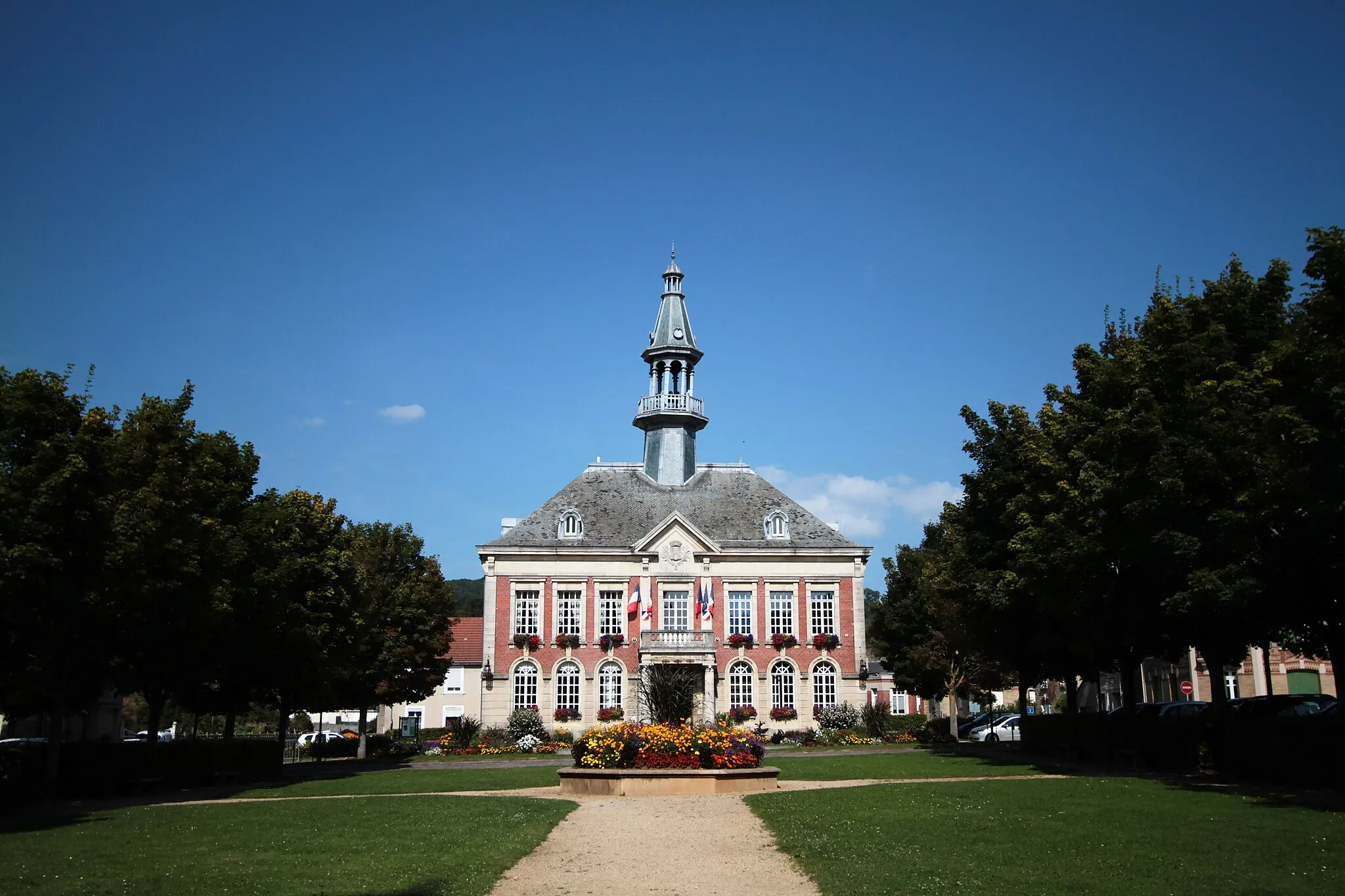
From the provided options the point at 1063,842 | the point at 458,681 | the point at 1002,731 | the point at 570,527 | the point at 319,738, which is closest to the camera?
the point at 1063,842

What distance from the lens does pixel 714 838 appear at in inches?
628

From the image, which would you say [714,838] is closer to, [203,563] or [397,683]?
[203,563]

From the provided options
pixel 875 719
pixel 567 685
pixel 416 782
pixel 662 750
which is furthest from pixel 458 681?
pixel 662 750

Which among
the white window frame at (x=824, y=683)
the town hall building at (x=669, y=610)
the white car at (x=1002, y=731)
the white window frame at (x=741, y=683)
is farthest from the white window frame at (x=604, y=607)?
the white car at (x=1002, y=731)

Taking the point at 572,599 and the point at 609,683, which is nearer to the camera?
the point at 609,683


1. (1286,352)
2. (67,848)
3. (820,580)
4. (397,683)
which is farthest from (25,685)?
(820,580)

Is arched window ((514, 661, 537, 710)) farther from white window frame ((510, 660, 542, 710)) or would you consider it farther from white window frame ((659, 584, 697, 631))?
white window frame ((659, 584, 697, 631))

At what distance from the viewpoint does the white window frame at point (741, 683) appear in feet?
170

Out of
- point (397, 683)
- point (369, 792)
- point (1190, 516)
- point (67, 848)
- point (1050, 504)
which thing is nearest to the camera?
point (67, 848)

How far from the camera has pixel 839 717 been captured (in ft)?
163

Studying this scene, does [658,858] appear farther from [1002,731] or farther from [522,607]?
[522,607]

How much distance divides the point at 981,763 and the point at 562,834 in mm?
16354

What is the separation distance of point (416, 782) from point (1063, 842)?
59.5 ft

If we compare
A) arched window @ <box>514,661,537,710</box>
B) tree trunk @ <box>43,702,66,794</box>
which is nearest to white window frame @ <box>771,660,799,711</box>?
arched window @ <box>514,661,537,710</box>
